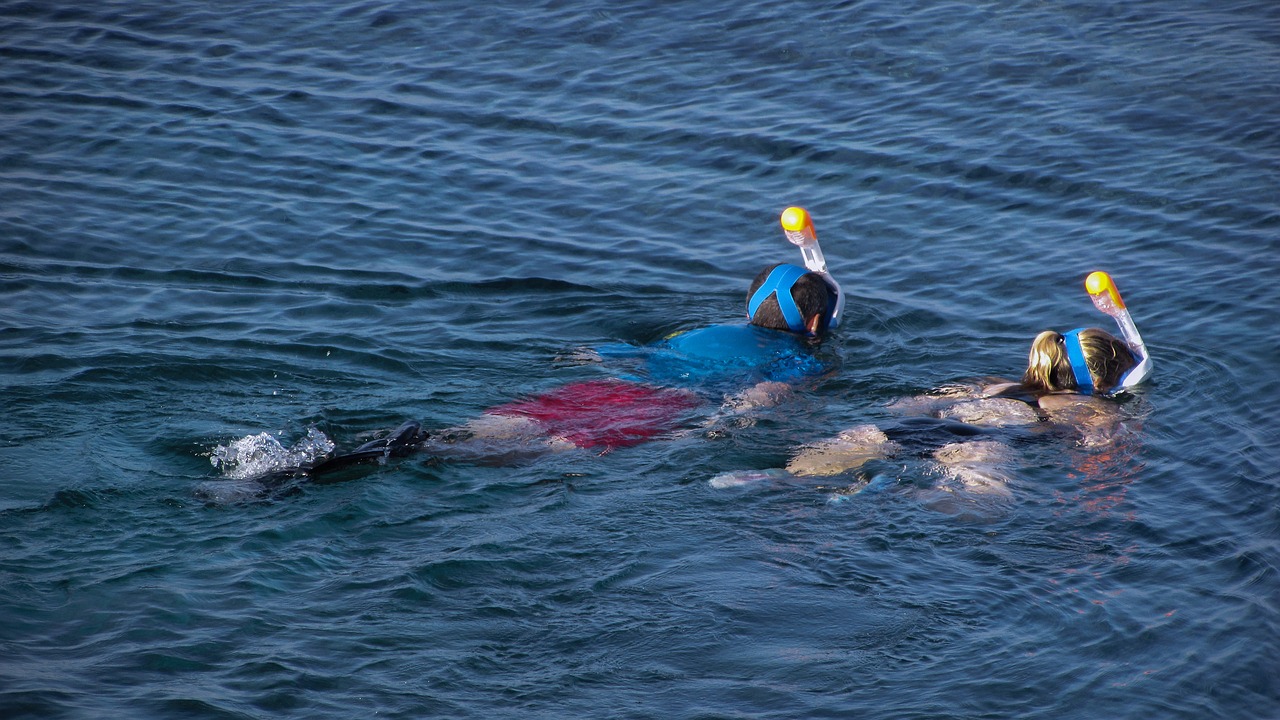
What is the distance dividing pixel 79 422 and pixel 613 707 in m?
3.71

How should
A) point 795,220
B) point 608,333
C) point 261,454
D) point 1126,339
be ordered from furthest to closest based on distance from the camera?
point 608,333
point 795,220
point 1126,339
point 261,454

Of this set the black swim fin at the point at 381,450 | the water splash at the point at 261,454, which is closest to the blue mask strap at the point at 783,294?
the black swim fin at the point at 381,450

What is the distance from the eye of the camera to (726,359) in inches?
303

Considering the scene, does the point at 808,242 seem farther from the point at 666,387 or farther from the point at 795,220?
the point at 666,387

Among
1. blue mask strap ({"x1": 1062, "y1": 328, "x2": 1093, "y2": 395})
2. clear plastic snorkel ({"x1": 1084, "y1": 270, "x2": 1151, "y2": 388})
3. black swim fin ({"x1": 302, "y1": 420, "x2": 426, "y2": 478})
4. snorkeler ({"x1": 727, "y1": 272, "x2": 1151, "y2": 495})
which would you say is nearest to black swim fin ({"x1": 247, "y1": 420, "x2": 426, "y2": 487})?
black swim fin ({"x1": 302, "y1": 420, "x2": 426, "y2": 478})

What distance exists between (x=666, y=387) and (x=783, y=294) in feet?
3.41

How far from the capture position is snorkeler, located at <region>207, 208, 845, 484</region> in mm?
6668

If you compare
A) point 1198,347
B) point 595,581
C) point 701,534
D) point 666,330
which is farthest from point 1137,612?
point 666,330

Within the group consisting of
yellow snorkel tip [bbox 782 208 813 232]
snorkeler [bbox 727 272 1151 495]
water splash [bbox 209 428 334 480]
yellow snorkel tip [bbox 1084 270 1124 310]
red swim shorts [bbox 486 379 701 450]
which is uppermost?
yellow snorkel tip [bbox 782 208 813 232]

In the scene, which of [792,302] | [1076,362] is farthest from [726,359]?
[1076,362]

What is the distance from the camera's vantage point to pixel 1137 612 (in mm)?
5625

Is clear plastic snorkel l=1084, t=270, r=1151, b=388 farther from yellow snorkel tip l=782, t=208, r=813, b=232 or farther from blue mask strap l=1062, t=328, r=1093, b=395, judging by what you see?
yellow snorkel tip l=782, t=208, r=813, b=232

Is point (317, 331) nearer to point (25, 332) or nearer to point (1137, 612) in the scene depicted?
point (25, 332)

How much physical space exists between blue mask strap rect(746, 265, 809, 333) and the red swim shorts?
919mm
